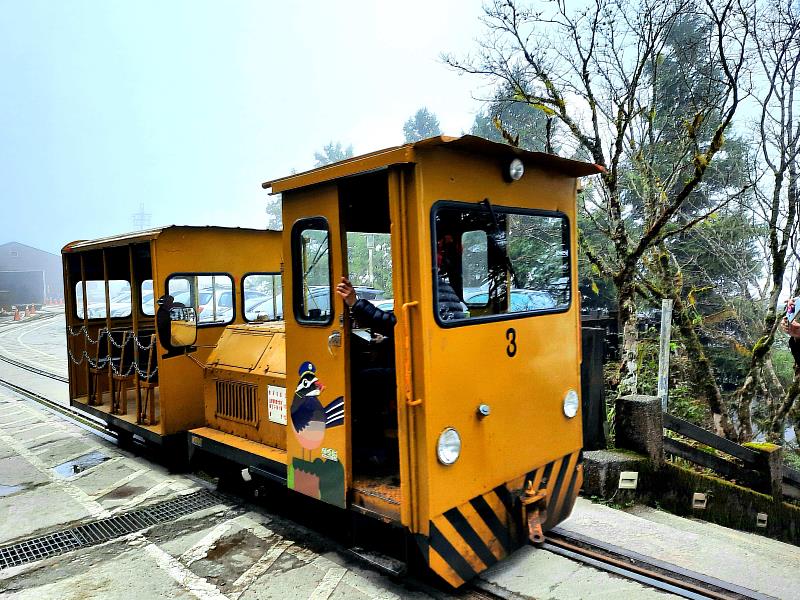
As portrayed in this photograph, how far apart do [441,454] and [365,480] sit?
0.96 metres

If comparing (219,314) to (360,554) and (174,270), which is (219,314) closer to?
(174,270)

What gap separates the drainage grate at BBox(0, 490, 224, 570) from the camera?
4676 millimetres

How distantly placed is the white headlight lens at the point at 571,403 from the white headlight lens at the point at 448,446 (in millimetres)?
1205

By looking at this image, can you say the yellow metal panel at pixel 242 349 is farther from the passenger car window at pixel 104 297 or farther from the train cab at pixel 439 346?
the passenger car window at pixel 104 297

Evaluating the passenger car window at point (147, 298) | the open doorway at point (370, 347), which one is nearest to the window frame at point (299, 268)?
the open doorway at point (370, 347)

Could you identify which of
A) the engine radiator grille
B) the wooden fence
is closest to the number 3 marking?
the engine radiator grille

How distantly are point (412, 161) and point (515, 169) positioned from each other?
2.90 ft

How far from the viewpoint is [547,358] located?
13.6 feet

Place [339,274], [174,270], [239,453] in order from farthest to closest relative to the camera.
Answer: [174,270] < [239,453] < [339,274]

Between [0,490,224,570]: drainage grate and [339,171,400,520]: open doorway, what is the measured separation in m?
2.18

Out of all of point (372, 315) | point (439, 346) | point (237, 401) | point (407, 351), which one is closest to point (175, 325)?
point (237, 401)

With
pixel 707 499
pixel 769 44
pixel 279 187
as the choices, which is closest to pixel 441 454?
pixel 279 187

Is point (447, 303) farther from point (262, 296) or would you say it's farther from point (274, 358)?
point (262, 296)

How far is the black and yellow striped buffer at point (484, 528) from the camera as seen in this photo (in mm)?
3387
